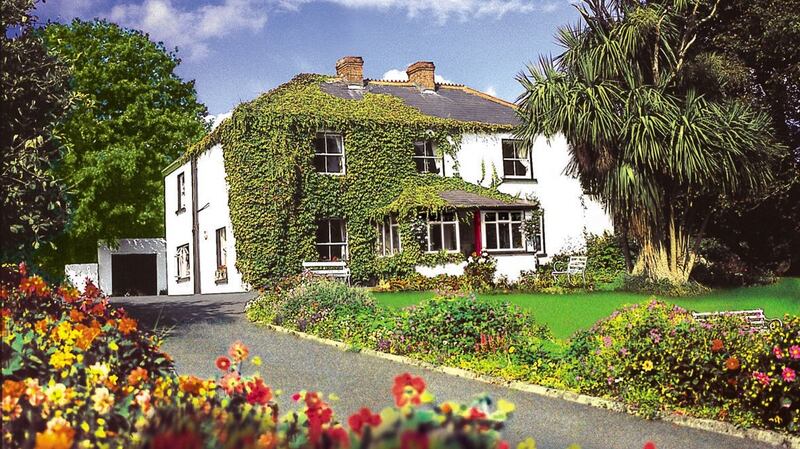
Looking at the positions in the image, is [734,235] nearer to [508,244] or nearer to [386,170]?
[508,244]

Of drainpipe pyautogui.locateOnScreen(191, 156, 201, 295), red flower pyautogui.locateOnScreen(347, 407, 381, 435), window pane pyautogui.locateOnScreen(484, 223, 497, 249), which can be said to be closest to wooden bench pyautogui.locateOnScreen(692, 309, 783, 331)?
red flower pyautogui.locateOnScreen(347, 407, 381, 435)

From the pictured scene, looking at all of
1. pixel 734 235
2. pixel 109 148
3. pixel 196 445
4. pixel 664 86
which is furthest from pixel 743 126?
pixel 109 148

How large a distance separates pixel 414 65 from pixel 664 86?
40.2 ft

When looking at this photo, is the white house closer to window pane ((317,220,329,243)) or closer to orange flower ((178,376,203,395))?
window pane ((317,220,329,243))

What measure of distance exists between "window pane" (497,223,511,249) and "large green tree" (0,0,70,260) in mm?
17421

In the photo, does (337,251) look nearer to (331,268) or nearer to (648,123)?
(331,268)

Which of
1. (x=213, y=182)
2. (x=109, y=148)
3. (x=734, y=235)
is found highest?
(x=109, y=148)

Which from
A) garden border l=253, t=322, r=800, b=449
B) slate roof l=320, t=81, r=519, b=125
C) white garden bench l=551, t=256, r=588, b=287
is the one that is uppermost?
slate roof l=320, t=81, r=519, b=125

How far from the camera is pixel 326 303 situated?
51.3ft

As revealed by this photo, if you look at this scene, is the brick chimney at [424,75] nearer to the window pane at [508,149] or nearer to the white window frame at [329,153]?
the window pane at [508,149]

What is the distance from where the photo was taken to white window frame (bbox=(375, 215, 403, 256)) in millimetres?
27594

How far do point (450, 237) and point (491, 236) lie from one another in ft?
5.15

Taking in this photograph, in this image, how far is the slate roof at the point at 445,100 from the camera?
30234mm

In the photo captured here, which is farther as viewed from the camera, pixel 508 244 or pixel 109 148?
pixel 109 148
